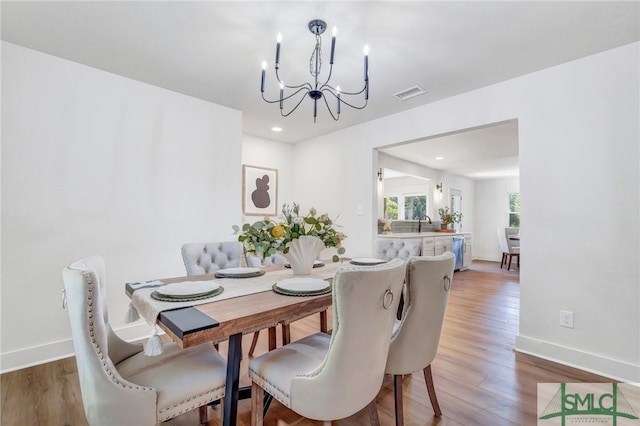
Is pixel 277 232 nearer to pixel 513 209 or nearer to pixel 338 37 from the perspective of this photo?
pixel 338 37

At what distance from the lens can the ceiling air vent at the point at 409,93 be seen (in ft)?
8.84

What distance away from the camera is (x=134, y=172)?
2646 mm

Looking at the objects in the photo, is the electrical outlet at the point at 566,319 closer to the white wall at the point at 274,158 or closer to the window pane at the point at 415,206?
the white wall at the point at 274,158

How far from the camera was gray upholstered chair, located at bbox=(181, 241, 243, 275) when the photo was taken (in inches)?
82.6

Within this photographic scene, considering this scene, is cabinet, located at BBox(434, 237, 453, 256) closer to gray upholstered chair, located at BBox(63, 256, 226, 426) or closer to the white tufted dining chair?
the white tufted dining chair

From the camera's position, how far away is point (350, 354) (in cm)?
99

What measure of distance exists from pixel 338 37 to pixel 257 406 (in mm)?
2190

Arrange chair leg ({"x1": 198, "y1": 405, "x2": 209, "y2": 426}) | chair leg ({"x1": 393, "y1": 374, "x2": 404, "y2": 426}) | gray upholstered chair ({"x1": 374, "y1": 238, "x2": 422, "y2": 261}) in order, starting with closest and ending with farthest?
chair leg ({"x1": 393, "y1": 374, "x2": 404, "y2": 426}) < chair leg ({"x1": 198, "y1": 405, "x2": 209, "y2": 426}) < gray upholstered chair ({"x1": 374, "y1": 238, "x2": 422, "y2": 261})

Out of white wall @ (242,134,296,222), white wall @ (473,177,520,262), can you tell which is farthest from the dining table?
white wall @ (473,177,520,262)

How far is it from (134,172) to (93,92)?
0.73 meters

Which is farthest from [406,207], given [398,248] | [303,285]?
[303,285]

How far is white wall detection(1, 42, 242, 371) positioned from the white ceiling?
264mm

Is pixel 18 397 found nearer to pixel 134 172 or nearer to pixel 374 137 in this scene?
pixel 134 172

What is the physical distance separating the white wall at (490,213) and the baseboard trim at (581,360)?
631 cm
